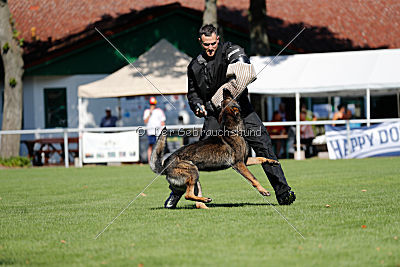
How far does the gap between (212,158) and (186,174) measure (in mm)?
381

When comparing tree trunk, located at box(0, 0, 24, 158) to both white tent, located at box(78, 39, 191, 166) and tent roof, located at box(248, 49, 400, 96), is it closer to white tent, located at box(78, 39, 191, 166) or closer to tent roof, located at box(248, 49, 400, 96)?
white tent, located at box(78, 39, 191, 166)

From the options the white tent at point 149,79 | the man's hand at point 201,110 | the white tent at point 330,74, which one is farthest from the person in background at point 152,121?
the man's hand at point 201,110

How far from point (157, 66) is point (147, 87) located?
1.66 m

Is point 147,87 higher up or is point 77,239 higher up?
point 147,87

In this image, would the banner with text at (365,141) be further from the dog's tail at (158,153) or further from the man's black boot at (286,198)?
the dog's tail at (158,153)

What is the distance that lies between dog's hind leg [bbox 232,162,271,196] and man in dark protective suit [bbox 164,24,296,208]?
0.50 metres

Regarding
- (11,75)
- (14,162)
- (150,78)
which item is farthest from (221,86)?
(11,75)

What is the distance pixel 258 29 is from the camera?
23906 mm

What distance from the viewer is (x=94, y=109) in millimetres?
26578

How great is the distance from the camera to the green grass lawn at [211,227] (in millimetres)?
5215

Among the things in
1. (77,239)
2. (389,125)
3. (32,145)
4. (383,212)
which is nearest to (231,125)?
(383,212)

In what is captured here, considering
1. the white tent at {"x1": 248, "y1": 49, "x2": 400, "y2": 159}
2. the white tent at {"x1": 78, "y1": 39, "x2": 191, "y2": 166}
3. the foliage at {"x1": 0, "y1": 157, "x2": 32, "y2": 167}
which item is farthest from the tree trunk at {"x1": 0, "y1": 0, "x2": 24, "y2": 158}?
the white tent at {"x1": 248, "y1": 49, "x2": 400, "y2": 159}

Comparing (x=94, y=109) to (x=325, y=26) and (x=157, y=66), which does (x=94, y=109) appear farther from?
(x=325, y=26)

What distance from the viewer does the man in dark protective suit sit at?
25.5 feet
